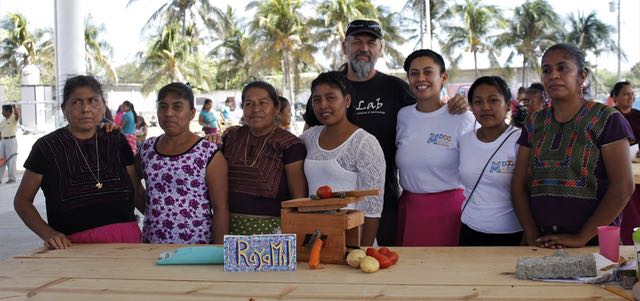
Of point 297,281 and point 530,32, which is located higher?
point 530,32

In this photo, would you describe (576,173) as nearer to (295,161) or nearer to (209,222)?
(295,161)

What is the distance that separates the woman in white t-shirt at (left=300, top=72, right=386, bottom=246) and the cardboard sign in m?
0.70

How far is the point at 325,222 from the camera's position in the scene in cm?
252

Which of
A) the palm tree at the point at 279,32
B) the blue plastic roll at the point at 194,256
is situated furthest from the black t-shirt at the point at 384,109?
the palm tree at the point at 279,32

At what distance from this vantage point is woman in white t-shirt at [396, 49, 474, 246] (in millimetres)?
3359

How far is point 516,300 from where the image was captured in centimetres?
207

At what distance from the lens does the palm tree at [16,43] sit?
4044cm

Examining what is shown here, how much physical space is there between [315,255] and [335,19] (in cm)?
3258

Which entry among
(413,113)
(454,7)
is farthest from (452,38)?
(413,113)

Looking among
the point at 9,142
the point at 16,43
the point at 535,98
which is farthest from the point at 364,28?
the point at 16,43

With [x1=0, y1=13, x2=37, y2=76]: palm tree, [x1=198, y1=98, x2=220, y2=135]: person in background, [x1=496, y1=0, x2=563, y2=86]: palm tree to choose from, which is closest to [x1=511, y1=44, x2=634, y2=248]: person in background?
[x1=198, y1=98, x2=220, y2=135]: person in background

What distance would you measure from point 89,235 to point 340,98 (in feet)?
4.33

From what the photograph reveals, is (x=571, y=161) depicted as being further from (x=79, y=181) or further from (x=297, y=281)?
(x=79, y=181)

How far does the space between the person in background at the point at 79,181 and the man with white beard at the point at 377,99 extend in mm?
1143
